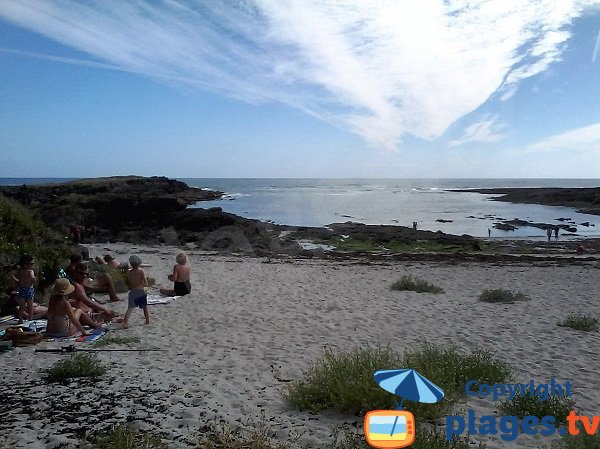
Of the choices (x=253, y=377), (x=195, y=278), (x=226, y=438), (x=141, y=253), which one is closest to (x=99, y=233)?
(x=141, y=253)

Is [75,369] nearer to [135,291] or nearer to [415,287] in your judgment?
[135,291]

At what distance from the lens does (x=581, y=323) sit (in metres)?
8.70

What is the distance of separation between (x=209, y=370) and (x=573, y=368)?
4959mm

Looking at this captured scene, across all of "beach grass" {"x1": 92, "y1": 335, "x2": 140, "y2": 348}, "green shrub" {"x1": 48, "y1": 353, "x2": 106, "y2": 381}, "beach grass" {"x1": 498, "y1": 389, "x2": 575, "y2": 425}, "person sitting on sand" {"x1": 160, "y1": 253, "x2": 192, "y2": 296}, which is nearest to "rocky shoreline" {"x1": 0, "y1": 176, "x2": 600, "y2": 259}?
"person sitting on sand" {"x1": 160, "y1": 253, "x2": 192, "y2": 296}

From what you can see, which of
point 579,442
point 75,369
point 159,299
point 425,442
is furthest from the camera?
point 159,299

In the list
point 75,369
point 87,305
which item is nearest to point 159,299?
point 87,305

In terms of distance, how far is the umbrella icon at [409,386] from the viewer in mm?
3482

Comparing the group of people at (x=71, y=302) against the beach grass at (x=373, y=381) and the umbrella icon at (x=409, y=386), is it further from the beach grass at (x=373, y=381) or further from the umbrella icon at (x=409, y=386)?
the umbrella icon at (x=409, y=386)

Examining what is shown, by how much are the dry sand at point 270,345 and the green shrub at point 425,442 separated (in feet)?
0.87

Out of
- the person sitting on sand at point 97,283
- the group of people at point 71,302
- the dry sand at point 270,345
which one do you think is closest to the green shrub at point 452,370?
the dry sand at point 270,345

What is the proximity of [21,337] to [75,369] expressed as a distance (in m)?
2.03

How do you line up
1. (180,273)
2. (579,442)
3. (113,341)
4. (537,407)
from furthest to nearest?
(180,273) < (113,341) < (537,407) < (579,442)

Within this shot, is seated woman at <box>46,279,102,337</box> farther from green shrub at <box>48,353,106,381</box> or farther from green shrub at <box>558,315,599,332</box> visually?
green shrub at <box>558,315,599,332</box>

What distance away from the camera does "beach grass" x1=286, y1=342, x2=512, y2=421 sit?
16.0 ft
